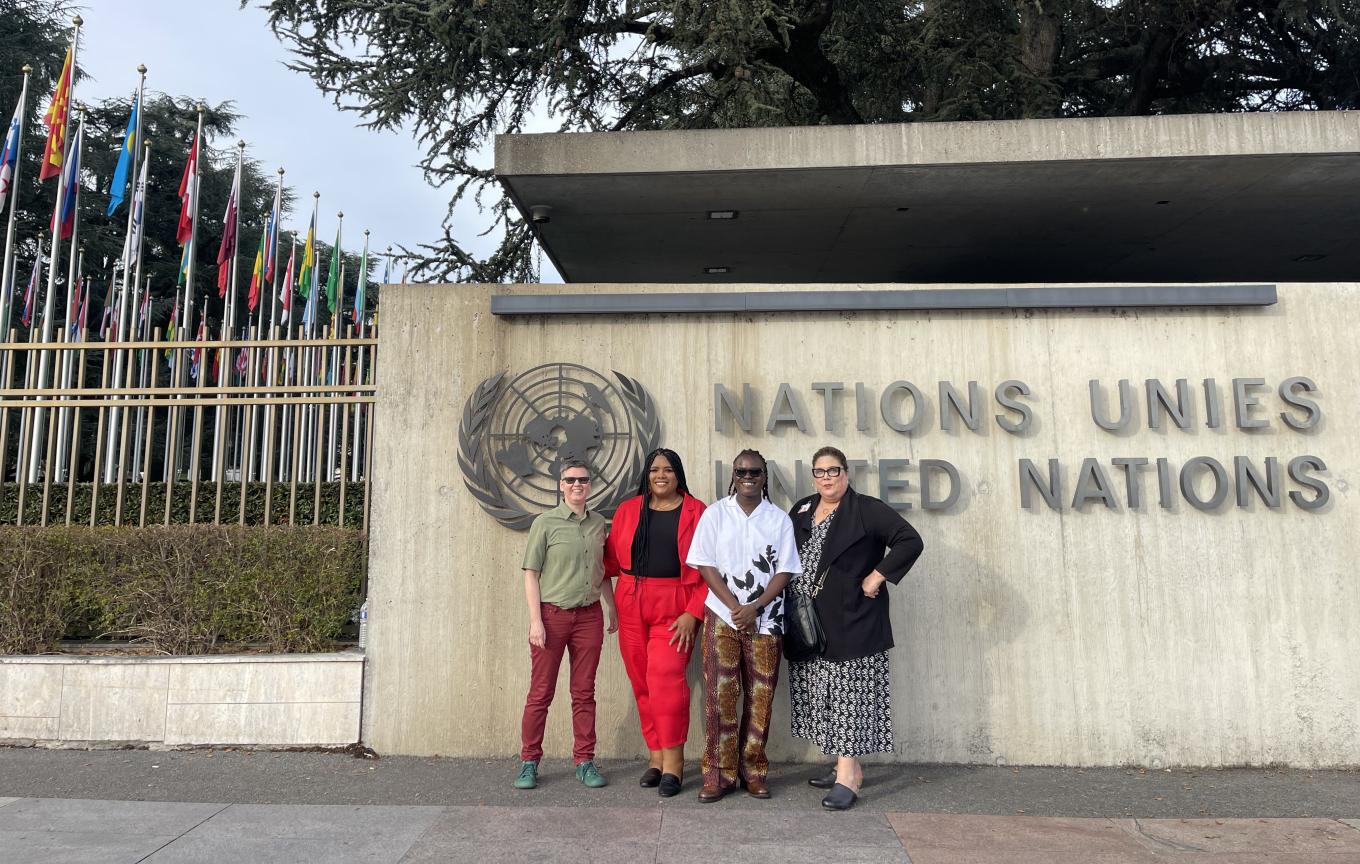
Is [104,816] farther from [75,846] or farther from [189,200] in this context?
[189,200]

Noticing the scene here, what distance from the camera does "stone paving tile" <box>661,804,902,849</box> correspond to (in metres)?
4.08

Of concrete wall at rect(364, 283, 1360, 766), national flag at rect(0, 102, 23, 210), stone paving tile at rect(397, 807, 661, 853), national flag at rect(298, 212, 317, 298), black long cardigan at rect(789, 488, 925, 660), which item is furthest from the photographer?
national flag at rect(298, 212, 317, 298)

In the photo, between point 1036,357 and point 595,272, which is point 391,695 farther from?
point 595,272

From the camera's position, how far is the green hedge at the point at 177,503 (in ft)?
27.2

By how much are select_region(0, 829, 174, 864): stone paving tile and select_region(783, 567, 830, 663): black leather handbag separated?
2.92 metres

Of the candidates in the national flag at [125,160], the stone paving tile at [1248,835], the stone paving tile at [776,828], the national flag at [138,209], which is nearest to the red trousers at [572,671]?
the stone paving tile at [776,828]

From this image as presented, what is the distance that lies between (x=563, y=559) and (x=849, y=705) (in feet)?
5.24

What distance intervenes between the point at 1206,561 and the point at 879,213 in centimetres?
358

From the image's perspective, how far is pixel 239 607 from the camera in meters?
5.76

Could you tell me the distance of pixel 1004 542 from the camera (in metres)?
5.57

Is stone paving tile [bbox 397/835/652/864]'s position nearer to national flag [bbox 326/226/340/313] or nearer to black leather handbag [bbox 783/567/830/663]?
black leather handbag [bbox 783/567/830/663]

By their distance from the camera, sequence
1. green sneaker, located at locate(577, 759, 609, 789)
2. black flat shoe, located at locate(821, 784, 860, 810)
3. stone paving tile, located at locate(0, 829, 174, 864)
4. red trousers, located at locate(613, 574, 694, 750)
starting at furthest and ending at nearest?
green sneaker, located at locate(577, 759, 609, 789)
red trousers, located at locate(613, 574, 694, 750)
black flat shoe, located at locate(821, 784, 860, 810)
stone paving tile, located at locate(0, 829, 174, 864)

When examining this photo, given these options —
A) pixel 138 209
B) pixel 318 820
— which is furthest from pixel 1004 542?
pixel 138 209

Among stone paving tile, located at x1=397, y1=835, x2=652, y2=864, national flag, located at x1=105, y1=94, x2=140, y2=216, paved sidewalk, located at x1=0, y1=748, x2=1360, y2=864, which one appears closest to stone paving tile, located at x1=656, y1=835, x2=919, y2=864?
paved sidewalk, located at x1=0, y1=748, x2=1360, y2=864
